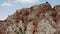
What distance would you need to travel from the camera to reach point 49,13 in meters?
65.3

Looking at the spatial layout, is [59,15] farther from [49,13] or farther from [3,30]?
[3,30]

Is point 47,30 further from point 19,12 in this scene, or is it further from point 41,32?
point 19,12

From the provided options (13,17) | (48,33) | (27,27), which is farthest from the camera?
(13,17)

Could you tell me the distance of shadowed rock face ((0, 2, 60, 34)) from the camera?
61122 millimetres

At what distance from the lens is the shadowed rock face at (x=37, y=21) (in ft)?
201

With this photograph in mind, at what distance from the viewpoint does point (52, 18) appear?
207 ft

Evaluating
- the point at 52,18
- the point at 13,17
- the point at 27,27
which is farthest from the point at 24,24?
the point at 52,18

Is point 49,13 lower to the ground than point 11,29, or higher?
higher

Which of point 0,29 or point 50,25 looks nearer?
point 50,25

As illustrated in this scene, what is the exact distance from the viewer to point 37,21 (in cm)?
6675

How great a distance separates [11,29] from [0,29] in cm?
1540

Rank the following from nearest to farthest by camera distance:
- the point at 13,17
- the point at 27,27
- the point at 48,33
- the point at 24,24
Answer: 1. the point at 48,33
2. the point at 27,27
3. the point at 24,24
4. the point at 13,17

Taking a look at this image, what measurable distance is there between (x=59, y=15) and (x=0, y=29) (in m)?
41.1

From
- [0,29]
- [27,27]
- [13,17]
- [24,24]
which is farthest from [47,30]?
[0,29]
